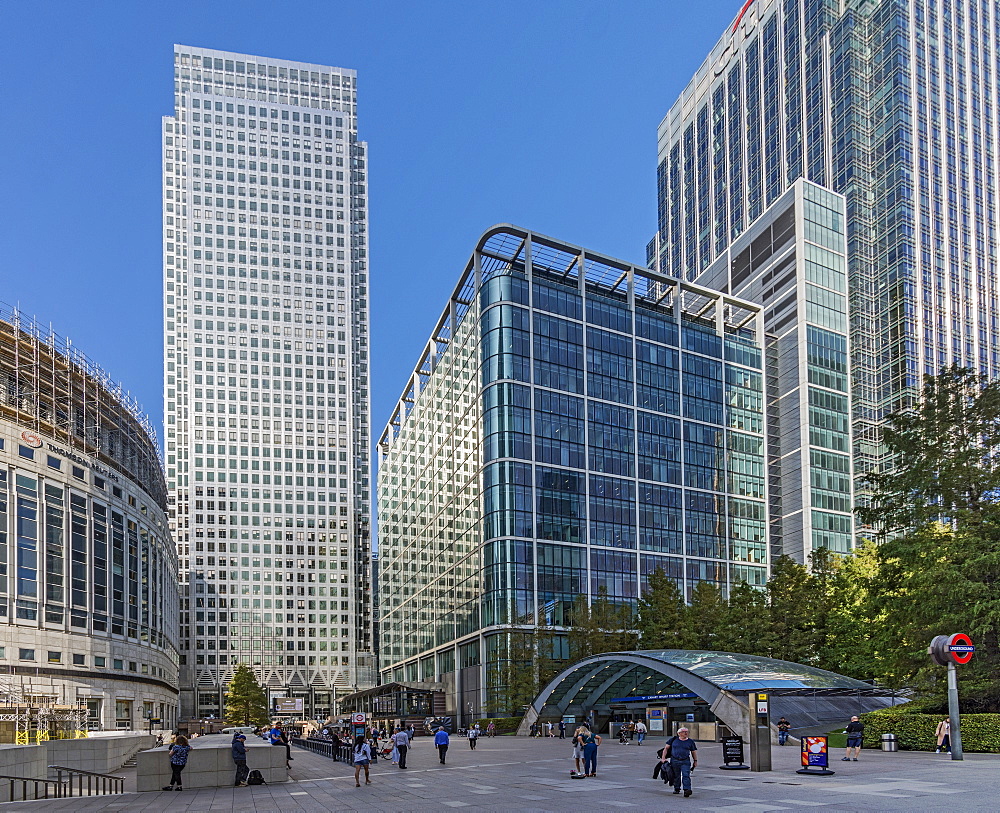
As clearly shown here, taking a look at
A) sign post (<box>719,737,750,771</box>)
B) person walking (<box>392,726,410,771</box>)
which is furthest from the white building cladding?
sign post (<box>719,737,750,771</box>)

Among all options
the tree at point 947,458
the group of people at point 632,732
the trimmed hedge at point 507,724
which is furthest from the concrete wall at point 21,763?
the trimmed hedge at point 507,724

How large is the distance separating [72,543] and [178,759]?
148 feet

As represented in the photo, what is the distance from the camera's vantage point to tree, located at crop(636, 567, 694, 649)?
77125 millimetres

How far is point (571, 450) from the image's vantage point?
310ft

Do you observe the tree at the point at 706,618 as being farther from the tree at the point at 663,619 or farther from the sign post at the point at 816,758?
the sign post at the point at 816,758

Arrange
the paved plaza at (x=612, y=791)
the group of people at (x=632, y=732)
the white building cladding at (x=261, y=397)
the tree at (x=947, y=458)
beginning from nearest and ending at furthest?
1. the paved plaza at (x=612, y=791)
2. the tree at (x=947, y=458)
3. the group of people at (x=632, y=732)
4. the white building cladding at (x=261, y=397)

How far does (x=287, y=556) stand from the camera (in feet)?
604

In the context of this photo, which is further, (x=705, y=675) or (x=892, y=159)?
(x=892, y=159)

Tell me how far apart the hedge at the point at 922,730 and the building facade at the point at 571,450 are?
50859mm

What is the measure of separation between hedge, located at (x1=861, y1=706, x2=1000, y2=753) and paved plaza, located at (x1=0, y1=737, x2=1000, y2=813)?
1226 millimetres

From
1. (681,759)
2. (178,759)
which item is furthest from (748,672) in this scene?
(178,759)

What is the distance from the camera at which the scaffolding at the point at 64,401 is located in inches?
2776

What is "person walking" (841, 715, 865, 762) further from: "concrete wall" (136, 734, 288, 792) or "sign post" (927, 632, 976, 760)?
"concrete wall" (136, 734, 288, 792)

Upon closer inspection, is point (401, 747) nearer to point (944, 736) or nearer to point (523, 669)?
point (944, 736)
